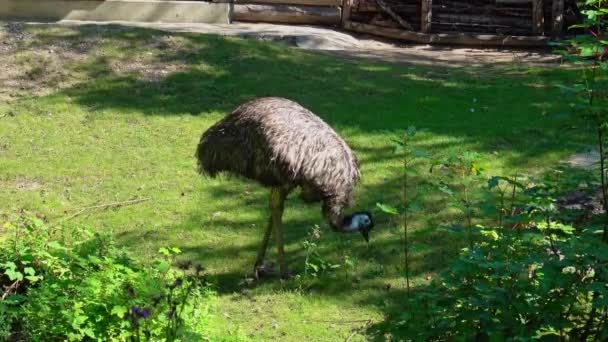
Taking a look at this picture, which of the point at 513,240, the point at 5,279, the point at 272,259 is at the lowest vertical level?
the point at 272,259

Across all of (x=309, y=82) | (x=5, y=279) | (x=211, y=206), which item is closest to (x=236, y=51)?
(x=309, y=82)

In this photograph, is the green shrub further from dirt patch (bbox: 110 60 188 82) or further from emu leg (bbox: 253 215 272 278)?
dirt patch (bbox: 110 60 188 82)

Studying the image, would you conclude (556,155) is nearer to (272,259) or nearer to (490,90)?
(490,90)

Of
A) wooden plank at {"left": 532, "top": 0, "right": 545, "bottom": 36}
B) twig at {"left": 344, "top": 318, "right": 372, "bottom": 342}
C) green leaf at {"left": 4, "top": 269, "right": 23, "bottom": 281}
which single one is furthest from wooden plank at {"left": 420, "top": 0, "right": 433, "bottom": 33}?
green leaf at {"left": 4, "top": 269, "right": 23, "bottom": 281}

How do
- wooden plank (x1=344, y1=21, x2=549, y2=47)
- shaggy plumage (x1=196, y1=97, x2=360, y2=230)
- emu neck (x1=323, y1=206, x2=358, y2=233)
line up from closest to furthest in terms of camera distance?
shaggy plumage (x1=196, y1=97, x2=360, y2=230)
emu neck (x1=323, y1=206, x2=358, y2=233)
wooden plank (x1=344, y1=21, x2=549, y2=47)

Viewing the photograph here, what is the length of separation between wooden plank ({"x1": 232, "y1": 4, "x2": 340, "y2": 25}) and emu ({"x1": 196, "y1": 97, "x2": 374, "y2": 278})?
10.5 m

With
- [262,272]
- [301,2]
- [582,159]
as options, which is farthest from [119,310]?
[301,2]

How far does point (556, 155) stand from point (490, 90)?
2.47 metres

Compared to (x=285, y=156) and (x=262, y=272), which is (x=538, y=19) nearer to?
(x=262, y=272)

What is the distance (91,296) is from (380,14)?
1331 cm

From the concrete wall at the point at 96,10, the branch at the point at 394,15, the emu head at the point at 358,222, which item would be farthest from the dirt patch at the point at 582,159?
the concrete wall at the point at 96,10

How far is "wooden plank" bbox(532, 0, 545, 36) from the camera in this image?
1617 centimetres

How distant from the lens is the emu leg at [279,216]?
6516 mm

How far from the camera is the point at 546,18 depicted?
650 inches
